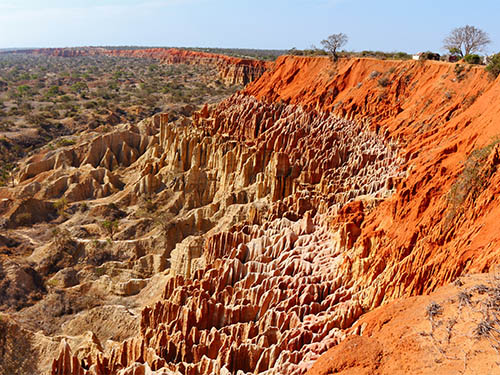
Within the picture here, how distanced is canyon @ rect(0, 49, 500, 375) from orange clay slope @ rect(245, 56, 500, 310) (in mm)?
73

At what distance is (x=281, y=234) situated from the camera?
60.2 ft

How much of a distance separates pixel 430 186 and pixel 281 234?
6.43 meters

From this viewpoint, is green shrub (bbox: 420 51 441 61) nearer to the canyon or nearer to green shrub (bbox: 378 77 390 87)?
the canyon

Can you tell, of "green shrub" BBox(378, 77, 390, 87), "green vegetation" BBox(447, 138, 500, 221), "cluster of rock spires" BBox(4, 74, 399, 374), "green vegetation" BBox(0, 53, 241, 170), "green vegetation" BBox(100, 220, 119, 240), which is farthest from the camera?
"green vegetation" BBox(0, 53, 241, 170)

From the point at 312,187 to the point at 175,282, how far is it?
32.6 ft

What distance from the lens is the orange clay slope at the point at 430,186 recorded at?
11742mm

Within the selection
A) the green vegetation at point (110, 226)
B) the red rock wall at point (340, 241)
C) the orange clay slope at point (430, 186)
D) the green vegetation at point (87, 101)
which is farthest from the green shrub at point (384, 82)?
the green vegetation at point (87, 101)

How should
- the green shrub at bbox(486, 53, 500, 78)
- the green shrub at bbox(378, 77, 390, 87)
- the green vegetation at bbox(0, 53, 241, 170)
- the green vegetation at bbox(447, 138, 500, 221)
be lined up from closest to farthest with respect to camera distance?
the green vegetation at bbox(447, 138, 500, 221) → the green shrub at bbox(486, 53, 500, 78) → the green shrub at bbox(378, 77, 390, 87) → the green vegetation at bbox(0, 53, 241, 170)

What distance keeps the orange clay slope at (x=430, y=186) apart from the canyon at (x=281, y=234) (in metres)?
0.07

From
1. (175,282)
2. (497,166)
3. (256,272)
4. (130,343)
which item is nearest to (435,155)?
(497,166)

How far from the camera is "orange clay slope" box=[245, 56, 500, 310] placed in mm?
11742

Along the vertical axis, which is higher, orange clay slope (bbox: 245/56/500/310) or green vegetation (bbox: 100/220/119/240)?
orange clay slope (bbox: 245/56/500/310)

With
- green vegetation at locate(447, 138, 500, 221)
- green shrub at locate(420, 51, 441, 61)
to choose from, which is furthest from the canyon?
green shrub at locate(420, 51, 441, 61)

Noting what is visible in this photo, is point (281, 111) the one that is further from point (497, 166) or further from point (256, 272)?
point (497, 166)
